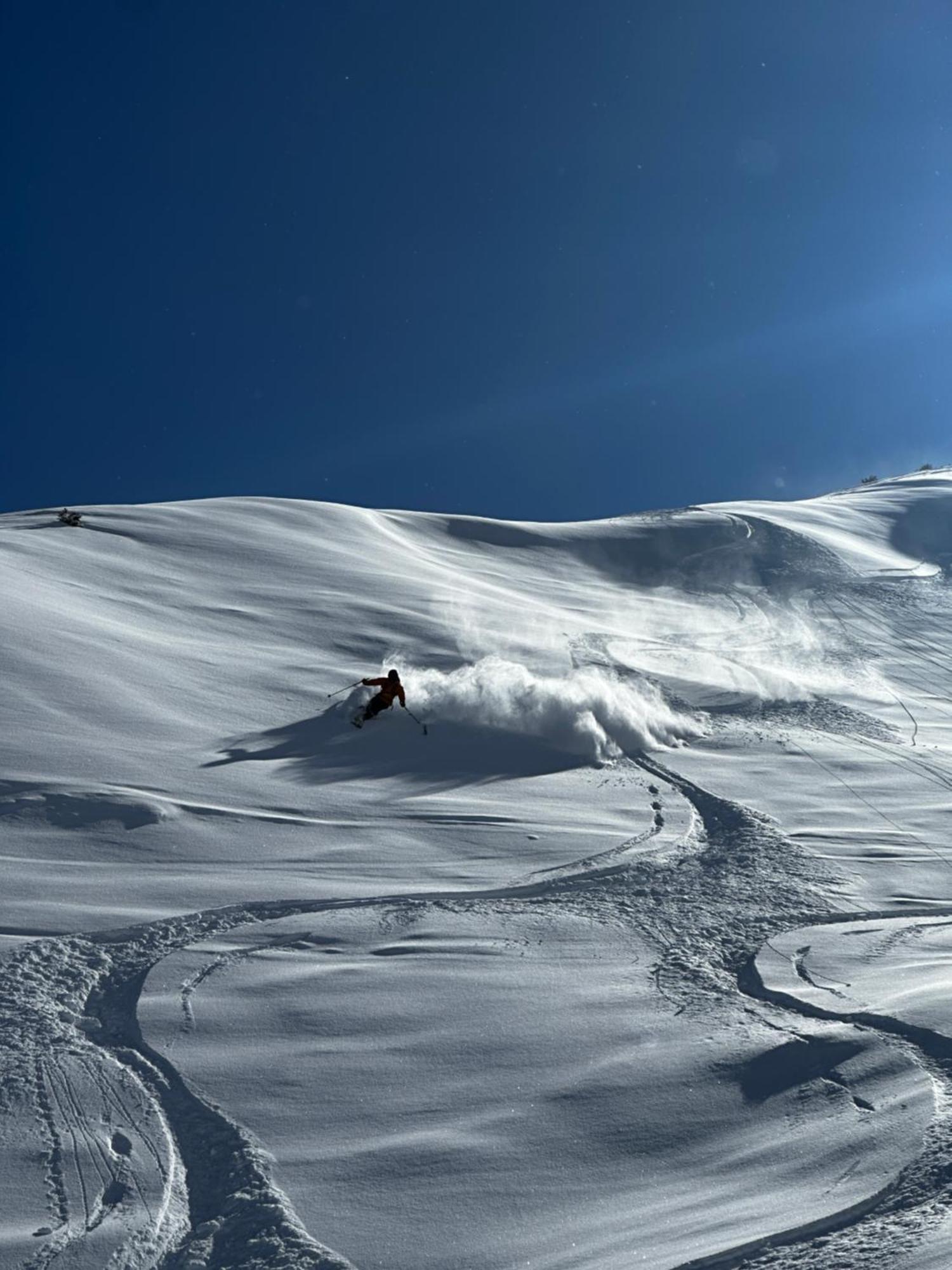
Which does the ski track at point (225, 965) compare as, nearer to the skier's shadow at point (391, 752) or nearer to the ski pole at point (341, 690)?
the skier's shadow at point (391, 752)

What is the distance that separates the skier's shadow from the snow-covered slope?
0.05 meters

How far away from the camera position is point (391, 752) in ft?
32.4

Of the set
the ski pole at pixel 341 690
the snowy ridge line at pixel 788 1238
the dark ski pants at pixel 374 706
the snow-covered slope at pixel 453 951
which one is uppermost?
the ski pole at pixel 341 690

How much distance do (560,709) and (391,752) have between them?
193 centimetres

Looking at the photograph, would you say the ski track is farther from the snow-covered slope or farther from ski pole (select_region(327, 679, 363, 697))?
ski pole (select_region(327, 679, 363, 697))

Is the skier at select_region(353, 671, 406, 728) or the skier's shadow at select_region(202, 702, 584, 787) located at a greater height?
the skier at select_region(353, 671, 406, 728)

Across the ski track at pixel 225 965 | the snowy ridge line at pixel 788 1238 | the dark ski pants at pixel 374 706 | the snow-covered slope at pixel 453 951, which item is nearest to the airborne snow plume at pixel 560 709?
the snow-covered slope at pixel 453 951

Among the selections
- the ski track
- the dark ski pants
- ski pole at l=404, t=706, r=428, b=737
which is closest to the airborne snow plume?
ski pole at l=404, t=706, r=428, b=737

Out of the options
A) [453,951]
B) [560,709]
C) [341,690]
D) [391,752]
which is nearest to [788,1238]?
[453,951]

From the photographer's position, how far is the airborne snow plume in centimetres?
1053

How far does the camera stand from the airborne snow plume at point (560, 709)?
1053 cm

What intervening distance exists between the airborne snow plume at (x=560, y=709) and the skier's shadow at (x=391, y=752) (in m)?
0.23

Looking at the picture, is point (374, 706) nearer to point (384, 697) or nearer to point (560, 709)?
point (384, 697)

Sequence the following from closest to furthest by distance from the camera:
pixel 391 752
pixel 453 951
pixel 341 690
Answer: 1. pixel 453 951
2. pixel 391 752
3. pixel 341 690
